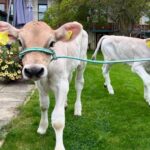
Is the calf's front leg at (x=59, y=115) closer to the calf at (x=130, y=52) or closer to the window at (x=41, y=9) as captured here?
the calf at (x=130, y=52)

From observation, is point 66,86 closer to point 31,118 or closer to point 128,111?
point 31,118

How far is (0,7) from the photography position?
5072cm

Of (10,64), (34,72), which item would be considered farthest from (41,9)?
(34,72)

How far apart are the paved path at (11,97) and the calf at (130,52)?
214 cm

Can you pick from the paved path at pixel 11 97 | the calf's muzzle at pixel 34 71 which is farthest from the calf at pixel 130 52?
the calf's muzzle at pixel 34 71

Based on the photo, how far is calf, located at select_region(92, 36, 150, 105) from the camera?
30.9ft

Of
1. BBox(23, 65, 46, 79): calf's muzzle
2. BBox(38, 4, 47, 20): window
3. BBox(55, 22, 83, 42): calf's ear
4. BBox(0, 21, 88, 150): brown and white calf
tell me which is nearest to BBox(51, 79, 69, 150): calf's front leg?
BBox(0, 21, 88, 150): brown and white calf

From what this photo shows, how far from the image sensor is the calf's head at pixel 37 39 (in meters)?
4.75

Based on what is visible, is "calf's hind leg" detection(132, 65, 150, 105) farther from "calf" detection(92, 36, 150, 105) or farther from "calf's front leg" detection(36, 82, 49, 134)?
"calf's front leg" detection(36, 82, 49, 134)

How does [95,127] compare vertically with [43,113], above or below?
below

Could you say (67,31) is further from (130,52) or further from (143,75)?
(130,52)

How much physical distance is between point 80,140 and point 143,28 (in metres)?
44.3

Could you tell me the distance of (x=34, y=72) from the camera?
4.71m

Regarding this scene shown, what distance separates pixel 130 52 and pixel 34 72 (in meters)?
5.97
